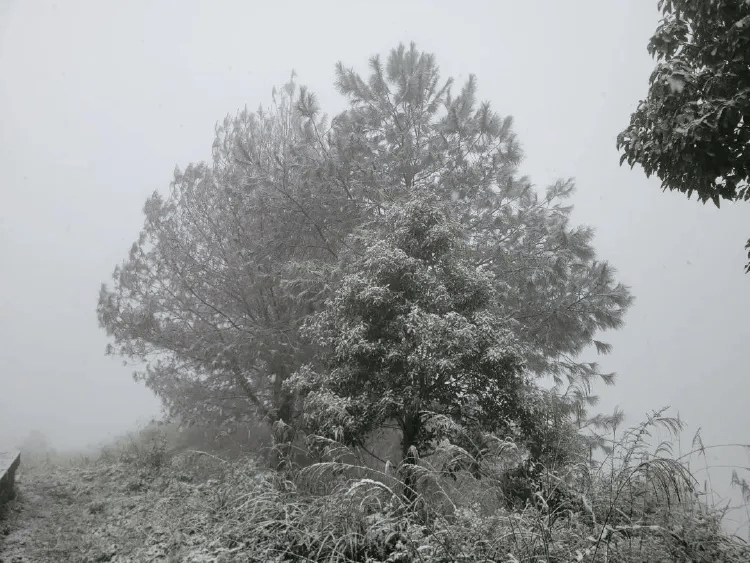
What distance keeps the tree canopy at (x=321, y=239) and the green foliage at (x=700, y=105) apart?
4.53 m

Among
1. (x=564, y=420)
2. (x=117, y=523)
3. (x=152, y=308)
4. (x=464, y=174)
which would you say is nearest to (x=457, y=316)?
(x=564, y=420)

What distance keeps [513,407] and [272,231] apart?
7.04 meters

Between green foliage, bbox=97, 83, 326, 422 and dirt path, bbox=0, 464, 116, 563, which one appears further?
green foliage, bbox=97, 83, 326, 422

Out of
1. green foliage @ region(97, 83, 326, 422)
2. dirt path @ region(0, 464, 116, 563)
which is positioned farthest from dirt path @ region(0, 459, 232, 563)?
green foliage @ region(97, 83, 326, 422)

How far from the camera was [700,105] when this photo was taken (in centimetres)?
442

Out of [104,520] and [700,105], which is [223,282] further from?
[700,105]

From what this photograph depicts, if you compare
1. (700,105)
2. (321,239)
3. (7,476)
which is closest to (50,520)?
(7,476)

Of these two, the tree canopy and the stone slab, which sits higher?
the tree canopy

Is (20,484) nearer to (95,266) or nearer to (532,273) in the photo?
(532,273)

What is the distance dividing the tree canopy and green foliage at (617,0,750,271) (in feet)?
14.9

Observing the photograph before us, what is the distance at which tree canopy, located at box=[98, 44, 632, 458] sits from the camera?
10.1 m

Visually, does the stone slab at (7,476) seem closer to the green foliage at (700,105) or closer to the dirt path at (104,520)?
the dirt path at (104,520)

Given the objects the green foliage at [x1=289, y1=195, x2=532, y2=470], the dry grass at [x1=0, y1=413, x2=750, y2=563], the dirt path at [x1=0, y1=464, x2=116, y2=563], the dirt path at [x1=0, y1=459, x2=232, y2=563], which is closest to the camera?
the dry grass at [x1=0, y1=413, x2=750, y2=563]

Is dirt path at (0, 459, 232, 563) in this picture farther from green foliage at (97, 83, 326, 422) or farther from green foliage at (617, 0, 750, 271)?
green foliage at (617, 0, 750, 271)
